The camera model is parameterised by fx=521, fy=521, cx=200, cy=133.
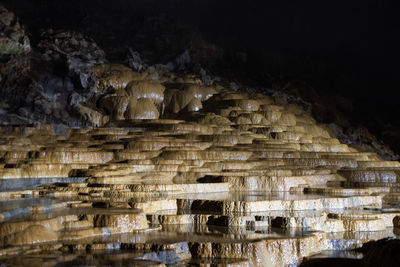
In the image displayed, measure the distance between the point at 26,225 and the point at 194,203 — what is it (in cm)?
454

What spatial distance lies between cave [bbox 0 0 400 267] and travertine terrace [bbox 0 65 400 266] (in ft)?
0.13

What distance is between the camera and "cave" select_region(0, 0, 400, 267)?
8344mm

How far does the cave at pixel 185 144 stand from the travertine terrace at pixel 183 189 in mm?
40

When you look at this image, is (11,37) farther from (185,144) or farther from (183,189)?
(183,189)

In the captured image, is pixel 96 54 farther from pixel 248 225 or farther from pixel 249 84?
pixel 248 225

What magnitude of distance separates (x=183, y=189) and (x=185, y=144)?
15.6 ft

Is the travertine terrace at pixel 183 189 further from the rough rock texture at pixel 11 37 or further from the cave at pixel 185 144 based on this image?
the rough rock texture at pixel 11 37

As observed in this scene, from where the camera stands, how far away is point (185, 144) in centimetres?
1761

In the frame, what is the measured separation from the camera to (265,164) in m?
16.5

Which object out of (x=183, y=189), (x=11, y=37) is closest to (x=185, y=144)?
(x=183, y=189)

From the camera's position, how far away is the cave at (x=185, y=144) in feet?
27.4

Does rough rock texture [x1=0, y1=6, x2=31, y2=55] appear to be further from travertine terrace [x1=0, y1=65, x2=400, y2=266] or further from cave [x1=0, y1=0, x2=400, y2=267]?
travertine terrace [x1=0, y1=65, x2=400, y2=266]

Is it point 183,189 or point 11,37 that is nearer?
point 183,189

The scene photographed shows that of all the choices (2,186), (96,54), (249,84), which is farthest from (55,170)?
(249,84)
